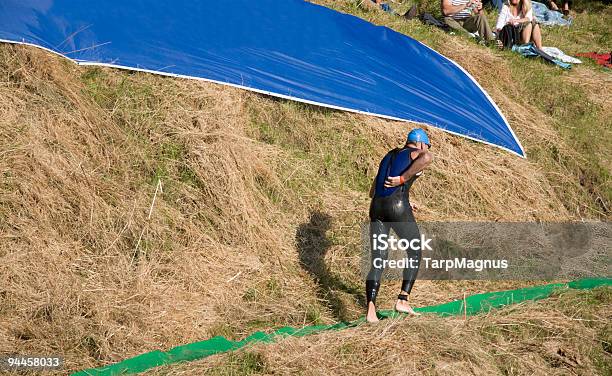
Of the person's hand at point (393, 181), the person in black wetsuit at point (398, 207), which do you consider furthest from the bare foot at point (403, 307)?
the person's hand at point (393, 181)

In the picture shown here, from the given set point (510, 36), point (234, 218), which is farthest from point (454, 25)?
point (234, 218)

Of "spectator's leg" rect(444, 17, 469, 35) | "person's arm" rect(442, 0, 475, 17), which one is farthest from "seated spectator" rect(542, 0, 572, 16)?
"spectator's leg" rect(444, 17, 469, 35)

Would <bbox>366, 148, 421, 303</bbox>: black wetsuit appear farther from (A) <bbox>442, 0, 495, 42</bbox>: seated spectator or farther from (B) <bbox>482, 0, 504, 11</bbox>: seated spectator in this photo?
(B) <bbox>482, 0, 504, 11</bbox>: seated spectator

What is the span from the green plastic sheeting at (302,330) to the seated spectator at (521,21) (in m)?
5.28

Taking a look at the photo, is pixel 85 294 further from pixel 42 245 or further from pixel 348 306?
pixel 348 306

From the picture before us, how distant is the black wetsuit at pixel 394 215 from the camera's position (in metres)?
7.12

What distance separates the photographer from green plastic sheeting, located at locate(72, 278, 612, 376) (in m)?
6.31

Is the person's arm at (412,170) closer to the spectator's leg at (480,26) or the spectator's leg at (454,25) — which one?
the spectator's leg at (454,25)

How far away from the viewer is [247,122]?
9.38 m

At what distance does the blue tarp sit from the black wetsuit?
9.00ft

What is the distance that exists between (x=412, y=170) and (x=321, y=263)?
1.68 m

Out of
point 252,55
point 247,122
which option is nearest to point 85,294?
point 247,122

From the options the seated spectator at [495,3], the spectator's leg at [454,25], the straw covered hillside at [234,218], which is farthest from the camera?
the seated spectator at [495,3]

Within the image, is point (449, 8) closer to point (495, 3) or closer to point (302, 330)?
point (495, 3)
